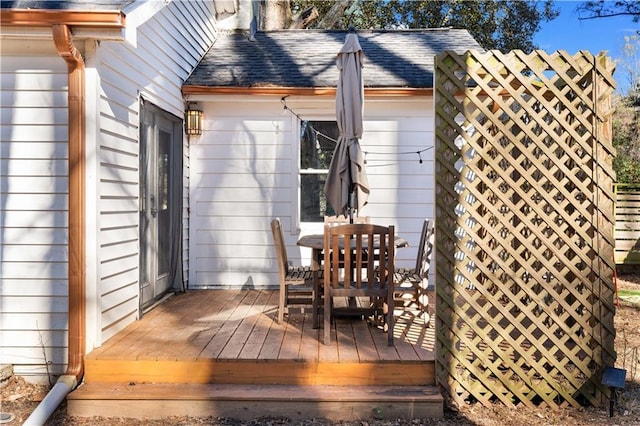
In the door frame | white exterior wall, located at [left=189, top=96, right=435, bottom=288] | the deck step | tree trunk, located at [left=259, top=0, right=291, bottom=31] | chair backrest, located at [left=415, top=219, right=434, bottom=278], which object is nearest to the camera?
the deck step

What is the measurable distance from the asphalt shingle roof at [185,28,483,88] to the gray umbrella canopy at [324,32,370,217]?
65.5 inches

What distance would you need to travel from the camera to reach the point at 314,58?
23.5ft

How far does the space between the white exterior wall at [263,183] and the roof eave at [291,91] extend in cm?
29

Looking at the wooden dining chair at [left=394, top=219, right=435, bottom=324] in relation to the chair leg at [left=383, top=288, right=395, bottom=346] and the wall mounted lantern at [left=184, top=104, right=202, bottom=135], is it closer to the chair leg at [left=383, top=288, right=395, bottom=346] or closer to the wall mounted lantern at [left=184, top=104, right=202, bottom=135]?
the chair leg at [left=383, top=288, right=395, bottom=346]

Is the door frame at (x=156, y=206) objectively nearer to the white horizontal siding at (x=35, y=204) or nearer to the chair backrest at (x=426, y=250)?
the white horizontal siding at (x=35, y=204)

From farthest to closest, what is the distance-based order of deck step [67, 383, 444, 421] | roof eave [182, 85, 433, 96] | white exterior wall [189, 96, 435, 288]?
white exterior wall [189, 96, 435, 288] → roof eave [182, 85, 433, 96] → deck step [67, 383, 444, 421]

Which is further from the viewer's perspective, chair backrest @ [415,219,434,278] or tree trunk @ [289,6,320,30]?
tree trunk @ [289,6,320,30]

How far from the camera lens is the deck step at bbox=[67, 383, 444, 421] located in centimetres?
334

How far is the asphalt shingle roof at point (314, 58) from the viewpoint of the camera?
20.8 ft

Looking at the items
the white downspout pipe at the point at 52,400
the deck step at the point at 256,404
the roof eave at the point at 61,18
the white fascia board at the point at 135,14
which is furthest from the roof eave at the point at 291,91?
the deck step at the point at 256,404

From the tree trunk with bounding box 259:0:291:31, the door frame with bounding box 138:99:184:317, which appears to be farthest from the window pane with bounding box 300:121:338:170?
the tree trunk with bounding box 259:0:291:31

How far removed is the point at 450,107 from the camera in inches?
138

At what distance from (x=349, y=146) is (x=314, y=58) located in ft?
10.2

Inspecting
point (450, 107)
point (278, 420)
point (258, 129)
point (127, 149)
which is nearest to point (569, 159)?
point (450, 107)
